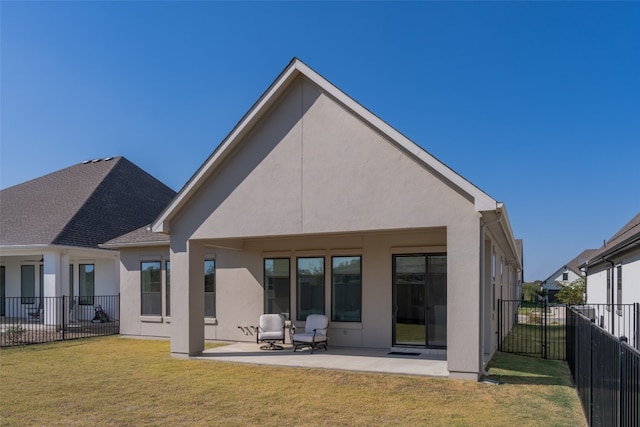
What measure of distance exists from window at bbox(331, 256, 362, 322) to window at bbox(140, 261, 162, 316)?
6.44 m

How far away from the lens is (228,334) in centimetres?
1447

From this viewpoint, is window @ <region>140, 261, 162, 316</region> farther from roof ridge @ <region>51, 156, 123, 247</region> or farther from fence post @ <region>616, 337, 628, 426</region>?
fence post @ <region>616, 337, 628, 426</region>

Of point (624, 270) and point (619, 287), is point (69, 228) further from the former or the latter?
point (619, 287)

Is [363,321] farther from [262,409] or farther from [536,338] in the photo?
[536,338]

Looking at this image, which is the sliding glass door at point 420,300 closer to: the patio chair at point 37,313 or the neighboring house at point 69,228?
the neighboring house at point 69,228

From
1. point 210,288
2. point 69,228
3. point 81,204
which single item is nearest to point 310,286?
point 210,288

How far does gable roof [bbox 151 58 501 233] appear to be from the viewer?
349 inches

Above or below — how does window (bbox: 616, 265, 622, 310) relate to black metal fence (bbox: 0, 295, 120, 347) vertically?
above

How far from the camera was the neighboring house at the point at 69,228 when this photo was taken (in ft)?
60.0

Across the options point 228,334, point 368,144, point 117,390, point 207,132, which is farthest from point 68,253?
point 368,144

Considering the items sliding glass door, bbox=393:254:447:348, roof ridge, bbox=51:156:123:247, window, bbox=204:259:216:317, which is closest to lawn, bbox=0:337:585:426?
sliding glass door, bbox=393:254:447:348

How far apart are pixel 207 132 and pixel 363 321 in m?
10.0

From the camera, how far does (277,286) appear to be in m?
14.0

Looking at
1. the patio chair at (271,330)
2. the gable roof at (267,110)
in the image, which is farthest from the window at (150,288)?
the patio chair at (271,330)
